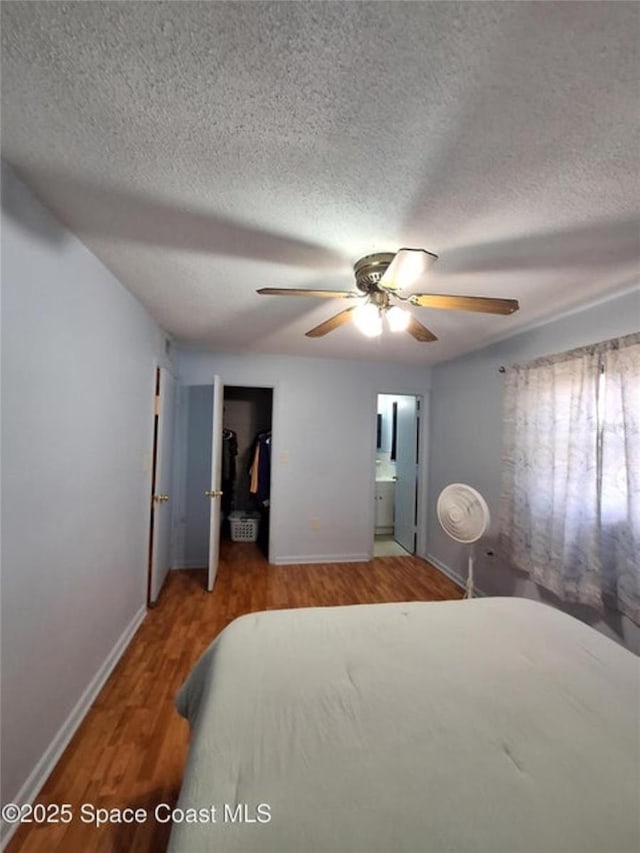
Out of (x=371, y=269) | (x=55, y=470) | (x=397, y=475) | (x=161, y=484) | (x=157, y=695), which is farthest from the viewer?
(x=397, y=475)

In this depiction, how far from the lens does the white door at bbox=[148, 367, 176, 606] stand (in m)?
2.73

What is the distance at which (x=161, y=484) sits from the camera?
2900 millimetres

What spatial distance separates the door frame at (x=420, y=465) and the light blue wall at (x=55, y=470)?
257cm

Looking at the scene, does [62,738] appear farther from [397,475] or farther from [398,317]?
[397,475]

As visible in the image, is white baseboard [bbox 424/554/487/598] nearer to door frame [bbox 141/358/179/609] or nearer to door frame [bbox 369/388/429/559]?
door frame [bbox 369/388/429/559]

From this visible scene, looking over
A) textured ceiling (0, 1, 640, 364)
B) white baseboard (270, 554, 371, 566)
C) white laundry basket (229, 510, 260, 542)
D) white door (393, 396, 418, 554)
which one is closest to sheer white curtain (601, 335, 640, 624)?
textured ceiling (0, 1, 640, 364)

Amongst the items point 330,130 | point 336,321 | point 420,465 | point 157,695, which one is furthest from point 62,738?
point 420,465

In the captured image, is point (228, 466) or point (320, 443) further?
point (228, 466)

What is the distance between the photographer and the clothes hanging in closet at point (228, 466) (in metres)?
4.44

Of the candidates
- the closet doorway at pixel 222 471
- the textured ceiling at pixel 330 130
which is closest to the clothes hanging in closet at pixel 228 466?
the closet doorway at pixel 222 471

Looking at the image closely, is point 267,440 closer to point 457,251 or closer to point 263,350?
point 263,350

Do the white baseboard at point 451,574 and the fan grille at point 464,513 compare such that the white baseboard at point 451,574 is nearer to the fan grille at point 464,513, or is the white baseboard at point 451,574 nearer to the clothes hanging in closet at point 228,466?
the fan grille at point 464,513

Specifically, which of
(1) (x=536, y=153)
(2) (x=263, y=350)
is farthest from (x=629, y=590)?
(2) (x=263, y=350)

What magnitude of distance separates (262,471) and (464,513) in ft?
8.25
